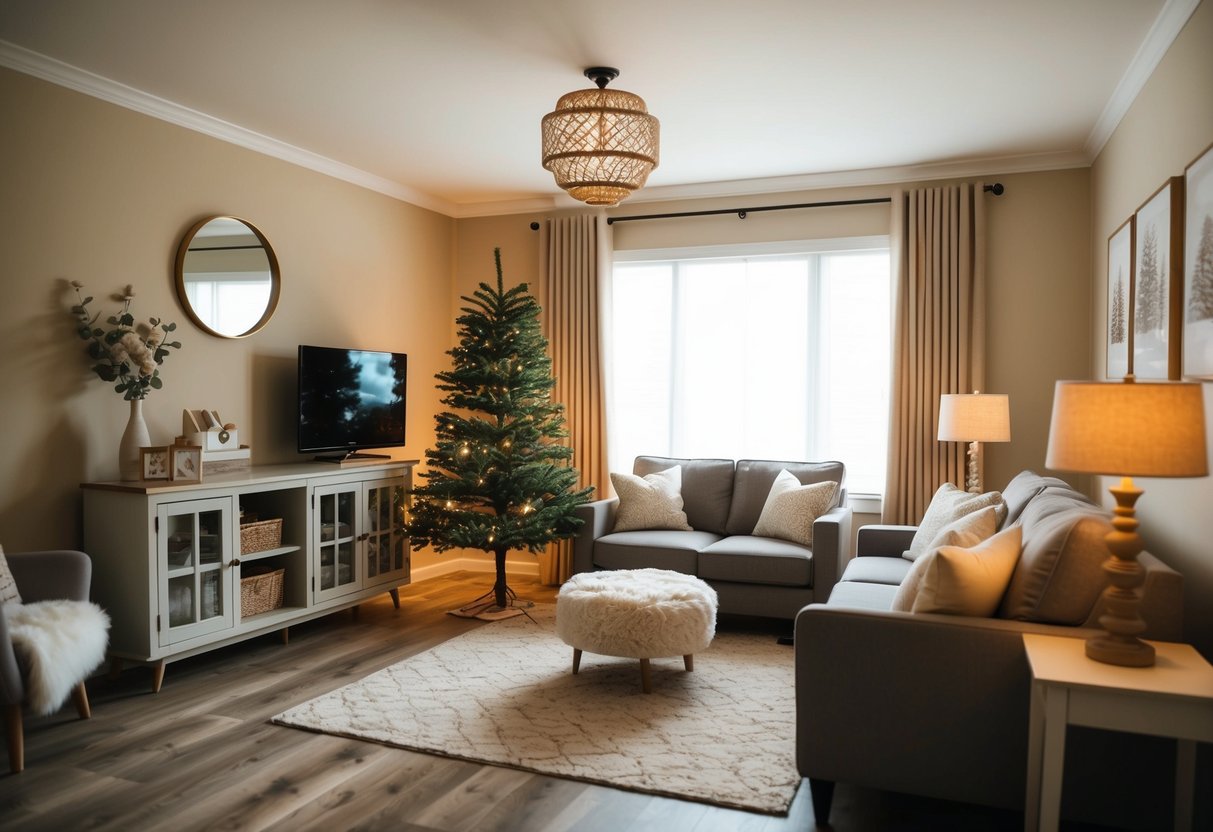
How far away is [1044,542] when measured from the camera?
241cm

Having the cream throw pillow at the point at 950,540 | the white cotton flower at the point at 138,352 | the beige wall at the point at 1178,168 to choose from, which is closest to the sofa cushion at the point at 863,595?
the cream throw pillow at the point at 950,540

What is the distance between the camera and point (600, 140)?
333 centimetres

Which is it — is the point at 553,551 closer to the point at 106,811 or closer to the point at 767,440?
the point at 767,440

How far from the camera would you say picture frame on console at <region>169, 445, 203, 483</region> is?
374 centimetres

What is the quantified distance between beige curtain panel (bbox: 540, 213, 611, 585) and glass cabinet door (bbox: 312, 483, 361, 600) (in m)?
1.58

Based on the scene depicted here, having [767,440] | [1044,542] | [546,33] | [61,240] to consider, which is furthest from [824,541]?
[61,240]

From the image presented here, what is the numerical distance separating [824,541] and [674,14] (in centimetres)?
261

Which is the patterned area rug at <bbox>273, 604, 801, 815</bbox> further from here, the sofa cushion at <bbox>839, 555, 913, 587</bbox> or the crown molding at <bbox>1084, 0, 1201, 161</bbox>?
the crown molding at <bbox>1084, 0, 1201, 161</bbox>

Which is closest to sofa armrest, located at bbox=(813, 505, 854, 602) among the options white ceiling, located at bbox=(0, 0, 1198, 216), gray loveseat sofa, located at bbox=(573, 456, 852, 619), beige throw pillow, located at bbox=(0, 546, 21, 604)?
gray loveseat sofa, located at bbox=(573, 456, 852, 619)

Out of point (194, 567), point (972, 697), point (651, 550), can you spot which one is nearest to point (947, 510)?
point (651, 550)

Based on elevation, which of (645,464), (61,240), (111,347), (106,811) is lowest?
(106,811)

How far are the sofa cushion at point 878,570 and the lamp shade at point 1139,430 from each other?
176 cm

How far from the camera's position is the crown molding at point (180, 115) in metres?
3.51

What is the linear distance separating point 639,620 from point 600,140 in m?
1.94
